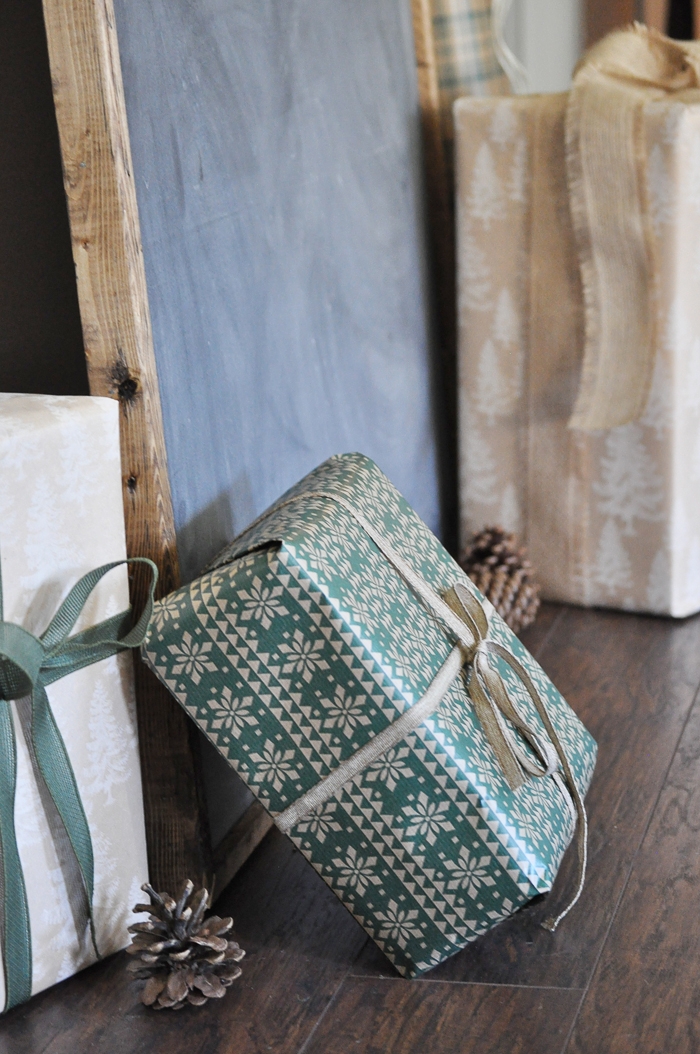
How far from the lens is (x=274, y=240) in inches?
41.8

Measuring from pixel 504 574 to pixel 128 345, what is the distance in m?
0.71

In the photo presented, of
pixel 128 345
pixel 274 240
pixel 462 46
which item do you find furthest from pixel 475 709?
pixel 462 46

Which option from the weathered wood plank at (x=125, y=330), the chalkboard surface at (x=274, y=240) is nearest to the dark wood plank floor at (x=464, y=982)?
the weathered wood plank at (x=125, y=330)

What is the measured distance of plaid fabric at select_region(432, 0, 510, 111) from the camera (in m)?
1.50

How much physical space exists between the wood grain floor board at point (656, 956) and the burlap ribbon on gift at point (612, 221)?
51cm

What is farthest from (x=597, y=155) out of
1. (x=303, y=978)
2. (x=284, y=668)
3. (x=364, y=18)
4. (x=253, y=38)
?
(x=303, y=978)

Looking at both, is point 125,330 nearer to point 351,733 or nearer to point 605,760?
point 351,733

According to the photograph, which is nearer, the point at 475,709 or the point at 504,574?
the point at 475,709

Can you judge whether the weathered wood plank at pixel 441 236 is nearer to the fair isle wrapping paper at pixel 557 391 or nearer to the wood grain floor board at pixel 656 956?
the fair isle wrapping paper at pixel 557 391

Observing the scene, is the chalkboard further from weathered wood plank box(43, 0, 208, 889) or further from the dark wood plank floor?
the dark wood plank floor

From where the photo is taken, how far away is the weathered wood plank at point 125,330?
0.78 meters

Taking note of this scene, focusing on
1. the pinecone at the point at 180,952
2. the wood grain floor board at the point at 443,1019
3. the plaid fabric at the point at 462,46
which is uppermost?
the plaid fabric at the point at 462,46

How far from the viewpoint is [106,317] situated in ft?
2.69

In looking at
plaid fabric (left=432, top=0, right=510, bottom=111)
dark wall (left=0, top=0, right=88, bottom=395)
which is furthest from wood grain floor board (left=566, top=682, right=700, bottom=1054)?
plaid fabric (left=432, top=0, right=510, bottom=111)
